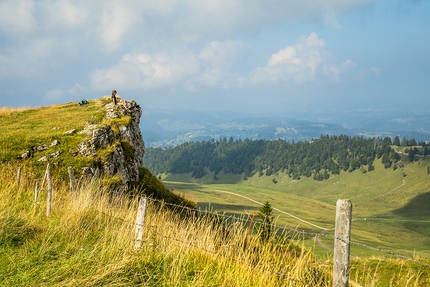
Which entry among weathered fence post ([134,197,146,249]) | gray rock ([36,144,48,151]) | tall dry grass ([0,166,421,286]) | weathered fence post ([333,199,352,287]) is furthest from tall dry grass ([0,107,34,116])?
weathered fence post ([333,199,352,287])

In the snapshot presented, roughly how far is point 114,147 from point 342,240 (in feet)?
86.8

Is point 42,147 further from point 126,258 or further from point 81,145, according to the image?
point 126,258

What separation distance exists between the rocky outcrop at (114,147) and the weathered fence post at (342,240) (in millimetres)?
22669

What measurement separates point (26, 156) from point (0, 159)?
1.76 m

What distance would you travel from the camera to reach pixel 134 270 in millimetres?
7078

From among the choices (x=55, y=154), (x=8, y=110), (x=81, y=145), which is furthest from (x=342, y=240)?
(x=8, y=110)

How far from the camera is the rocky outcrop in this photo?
2775 cm

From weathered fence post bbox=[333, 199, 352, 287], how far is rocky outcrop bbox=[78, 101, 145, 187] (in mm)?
22669

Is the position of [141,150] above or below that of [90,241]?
above

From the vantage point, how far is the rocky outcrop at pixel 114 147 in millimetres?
27750

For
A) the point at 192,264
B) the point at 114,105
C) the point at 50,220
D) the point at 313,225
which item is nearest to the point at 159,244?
the point at 192,264

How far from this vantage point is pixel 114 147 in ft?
98.2

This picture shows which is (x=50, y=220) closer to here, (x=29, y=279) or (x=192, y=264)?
(x=29, y=279)

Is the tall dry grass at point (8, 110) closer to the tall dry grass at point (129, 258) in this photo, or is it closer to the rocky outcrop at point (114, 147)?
the rocky outcrop at point (114, 147)
